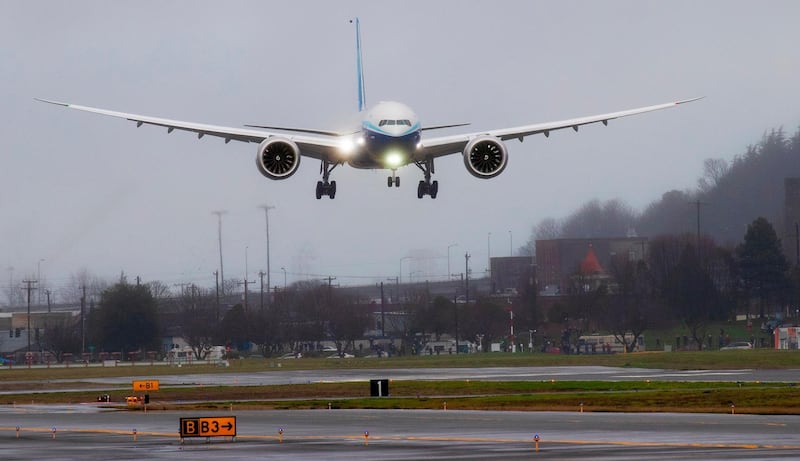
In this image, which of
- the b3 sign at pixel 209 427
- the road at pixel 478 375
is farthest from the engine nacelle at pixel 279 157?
the road at pixel 478 375

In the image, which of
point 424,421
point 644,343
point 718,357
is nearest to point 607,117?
point 424,421

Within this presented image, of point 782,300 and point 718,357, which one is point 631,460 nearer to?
point 718,357

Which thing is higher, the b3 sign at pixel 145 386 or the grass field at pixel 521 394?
the b3 sign at pixel 145 386

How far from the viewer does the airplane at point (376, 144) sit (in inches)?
2539

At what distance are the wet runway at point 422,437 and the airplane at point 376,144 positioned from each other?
12371 millimetres

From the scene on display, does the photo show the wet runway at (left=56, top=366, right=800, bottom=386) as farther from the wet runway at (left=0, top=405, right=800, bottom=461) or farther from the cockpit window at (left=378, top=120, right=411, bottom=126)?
the cockpit window at (left=378, top=120, right=411, bottom=126)

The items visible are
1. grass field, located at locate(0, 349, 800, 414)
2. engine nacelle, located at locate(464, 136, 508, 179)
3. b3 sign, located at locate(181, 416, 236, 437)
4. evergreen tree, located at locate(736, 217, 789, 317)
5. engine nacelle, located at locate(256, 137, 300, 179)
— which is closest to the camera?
b3 sign, located at locate(181, 416, 236, 437)

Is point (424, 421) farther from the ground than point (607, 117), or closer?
closer

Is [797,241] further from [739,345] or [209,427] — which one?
[209,427]

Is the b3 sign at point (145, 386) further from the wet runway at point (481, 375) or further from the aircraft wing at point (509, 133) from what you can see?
A: the aircraft wing at point (509, 133)

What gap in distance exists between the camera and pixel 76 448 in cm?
5266

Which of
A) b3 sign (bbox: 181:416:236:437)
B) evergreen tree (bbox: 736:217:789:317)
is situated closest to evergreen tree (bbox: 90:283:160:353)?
evergreen tree (bbox: 736:217:789:317)

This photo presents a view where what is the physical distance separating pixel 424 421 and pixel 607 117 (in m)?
19.8

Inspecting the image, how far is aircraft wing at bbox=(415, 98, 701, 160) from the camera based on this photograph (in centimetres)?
6675
